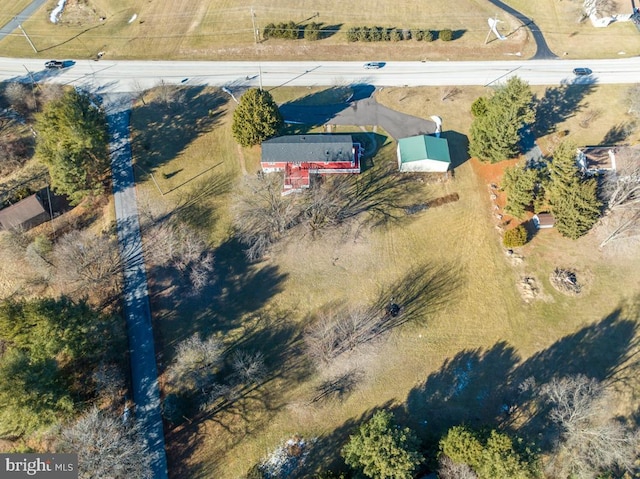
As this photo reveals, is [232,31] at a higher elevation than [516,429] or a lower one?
higher

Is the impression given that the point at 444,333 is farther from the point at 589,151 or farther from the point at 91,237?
the point at 91,237

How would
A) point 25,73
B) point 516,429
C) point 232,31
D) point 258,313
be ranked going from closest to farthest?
point 516,429 → point 258,313 → point 25,73 → point 232,31

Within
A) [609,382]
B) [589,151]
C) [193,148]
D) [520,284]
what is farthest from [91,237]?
[589,151]

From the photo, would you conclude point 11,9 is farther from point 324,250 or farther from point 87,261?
point 324,250

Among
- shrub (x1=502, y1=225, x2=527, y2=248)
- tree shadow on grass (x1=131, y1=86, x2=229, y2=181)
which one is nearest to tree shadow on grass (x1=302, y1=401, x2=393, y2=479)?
shrub (x1=502, y1=225, x2=527, y2=248)

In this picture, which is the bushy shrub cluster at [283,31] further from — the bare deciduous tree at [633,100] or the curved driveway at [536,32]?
the bare deciduous tree at [633,100]

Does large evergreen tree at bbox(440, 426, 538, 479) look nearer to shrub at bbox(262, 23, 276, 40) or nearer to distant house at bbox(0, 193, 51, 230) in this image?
distant house at bbox(0, 193, 51, 230)
